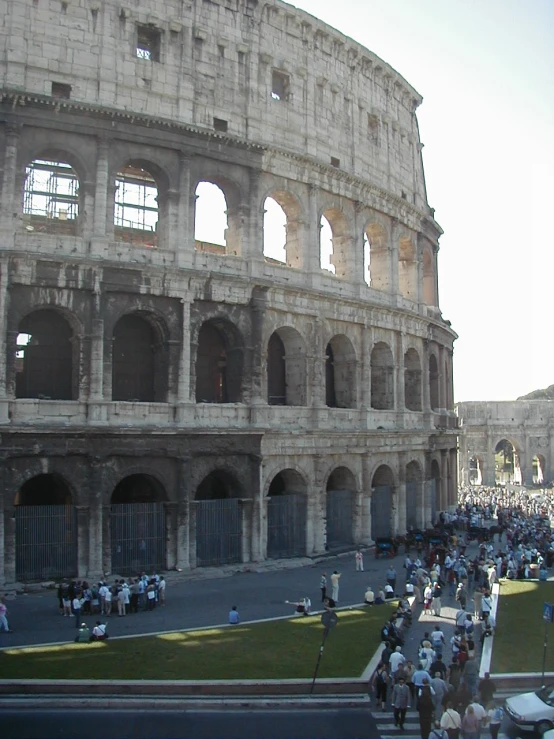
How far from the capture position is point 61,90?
84.9ft

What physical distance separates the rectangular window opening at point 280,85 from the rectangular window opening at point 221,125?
11.8 ft

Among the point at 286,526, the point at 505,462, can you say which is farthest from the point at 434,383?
the point at 505,462

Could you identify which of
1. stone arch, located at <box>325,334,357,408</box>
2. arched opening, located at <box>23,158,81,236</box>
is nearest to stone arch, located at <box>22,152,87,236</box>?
arched opening, located at <box>23,158,81,236</box>

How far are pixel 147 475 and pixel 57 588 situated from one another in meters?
4.85

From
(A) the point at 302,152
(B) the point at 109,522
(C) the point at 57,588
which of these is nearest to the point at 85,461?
(B) the point at 109,522

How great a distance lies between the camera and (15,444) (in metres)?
23.7

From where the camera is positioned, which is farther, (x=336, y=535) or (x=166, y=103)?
(x=336, y=535)

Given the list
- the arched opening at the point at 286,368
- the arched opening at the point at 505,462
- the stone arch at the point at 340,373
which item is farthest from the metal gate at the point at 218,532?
the arched opening at the point at 505,462

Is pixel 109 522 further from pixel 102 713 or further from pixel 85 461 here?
pixel 102 713

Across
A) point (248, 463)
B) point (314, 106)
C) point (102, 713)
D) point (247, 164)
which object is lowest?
point (102, 713)

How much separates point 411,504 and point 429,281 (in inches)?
499

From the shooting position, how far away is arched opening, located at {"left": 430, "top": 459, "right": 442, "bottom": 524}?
40.8 meters

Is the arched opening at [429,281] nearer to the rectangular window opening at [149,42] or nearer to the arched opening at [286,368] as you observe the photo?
the arched opening at [286,368]

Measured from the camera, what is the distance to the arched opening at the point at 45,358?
85.2 feet
